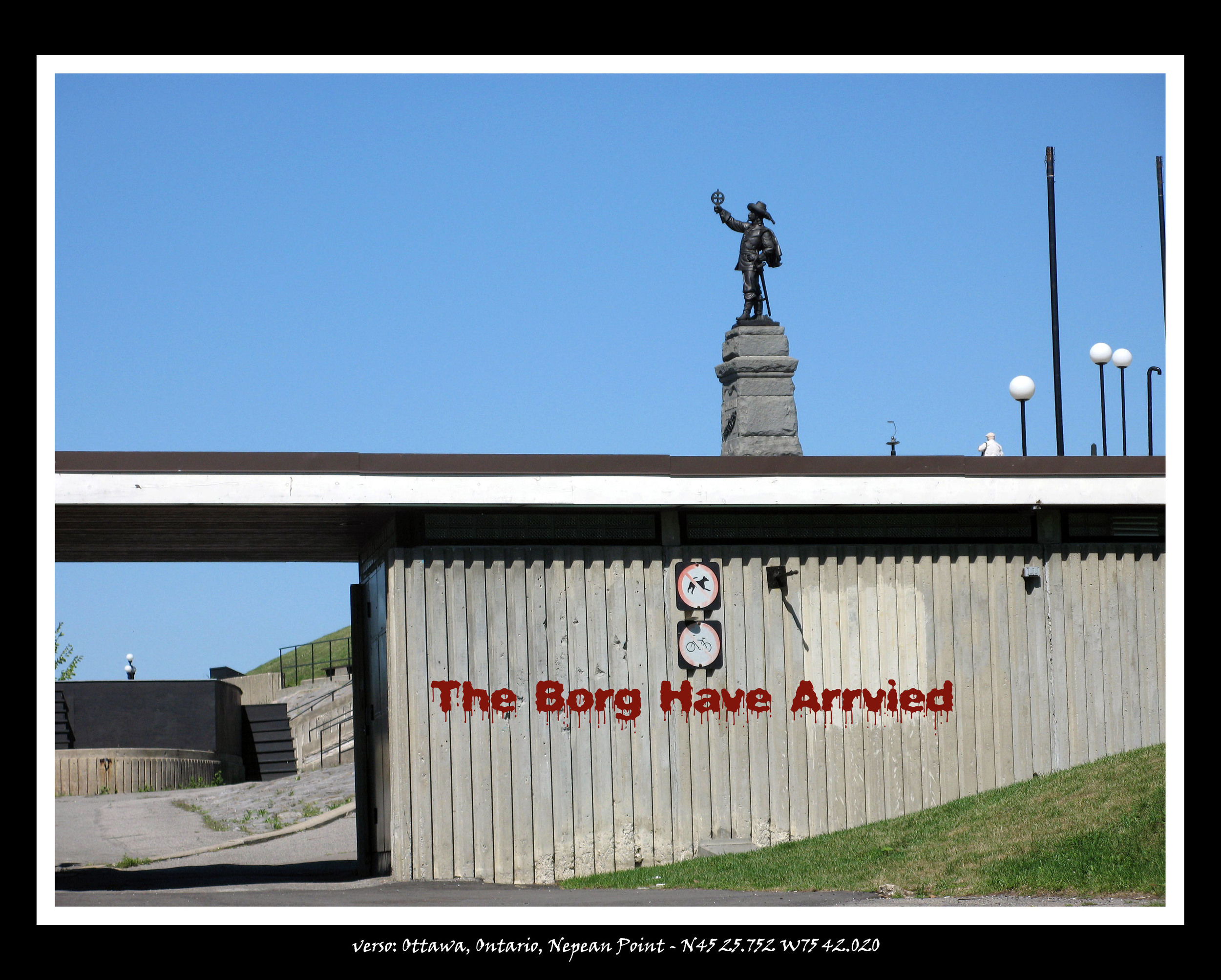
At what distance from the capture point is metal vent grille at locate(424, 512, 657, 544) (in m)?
14.0

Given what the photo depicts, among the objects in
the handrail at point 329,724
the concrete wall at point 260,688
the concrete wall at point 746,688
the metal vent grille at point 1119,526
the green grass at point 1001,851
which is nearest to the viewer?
the green grass at point 1001,851

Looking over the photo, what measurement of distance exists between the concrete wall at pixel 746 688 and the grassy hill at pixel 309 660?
2733 cm

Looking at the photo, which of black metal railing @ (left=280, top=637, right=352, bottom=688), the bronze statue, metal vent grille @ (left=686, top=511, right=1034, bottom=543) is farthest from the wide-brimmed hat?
black metal railing @ (left=280, top=637, right=352, bottom=688)

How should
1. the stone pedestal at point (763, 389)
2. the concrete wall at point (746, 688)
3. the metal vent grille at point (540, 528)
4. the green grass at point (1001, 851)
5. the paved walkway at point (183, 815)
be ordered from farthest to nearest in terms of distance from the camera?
the stone pedestal at point (763, 389) → the paved walkway at point (183, 815) → the metal vent grille at point (540, 528) → the concrete wall at point (746, 688) → the green grass at point (1001, 851)

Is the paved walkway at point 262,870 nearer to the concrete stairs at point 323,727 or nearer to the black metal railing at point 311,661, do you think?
the concrete stairs at point 323,727

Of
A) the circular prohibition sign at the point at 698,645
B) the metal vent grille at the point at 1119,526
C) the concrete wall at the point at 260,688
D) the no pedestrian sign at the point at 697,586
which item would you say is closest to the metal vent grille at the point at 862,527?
the no pedestrian sign at the point at 697,586

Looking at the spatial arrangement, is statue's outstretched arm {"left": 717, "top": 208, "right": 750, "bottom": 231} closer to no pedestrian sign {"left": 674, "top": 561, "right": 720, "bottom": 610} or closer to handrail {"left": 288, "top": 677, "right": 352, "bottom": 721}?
no pedestrian sign {"left": 674, "top": 561, "right": 720, "bottom": 610}

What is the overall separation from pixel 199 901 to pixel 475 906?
265 centimetres

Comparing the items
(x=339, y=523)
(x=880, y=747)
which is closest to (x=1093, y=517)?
(x=880, y=747)

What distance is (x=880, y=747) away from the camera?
14.6m

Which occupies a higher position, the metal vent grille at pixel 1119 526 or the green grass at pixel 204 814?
the metal vent grille at pixel 1119 526

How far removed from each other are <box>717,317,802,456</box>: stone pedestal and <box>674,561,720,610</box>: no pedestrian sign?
8.65 metres

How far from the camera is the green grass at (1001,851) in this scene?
34.4 feet

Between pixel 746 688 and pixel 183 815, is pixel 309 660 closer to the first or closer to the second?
pixel 183 815
